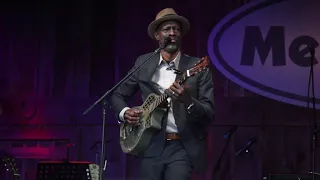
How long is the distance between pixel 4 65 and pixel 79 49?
107 cm

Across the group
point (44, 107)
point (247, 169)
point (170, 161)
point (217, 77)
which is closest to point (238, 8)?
point (217, 77)

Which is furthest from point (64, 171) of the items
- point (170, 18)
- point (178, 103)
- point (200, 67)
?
point (200, 67)

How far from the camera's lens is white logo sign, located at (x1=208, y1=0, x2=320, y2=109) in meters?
7.02

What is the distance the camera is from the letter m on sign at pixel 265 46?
7.08m

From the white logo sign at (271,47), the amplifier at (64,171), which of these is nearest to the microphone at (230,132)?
the white logo sign at (271,47)

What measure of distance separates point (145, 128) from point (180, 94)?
58cm

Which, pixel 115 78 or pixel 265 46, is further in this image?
pixel 115 78

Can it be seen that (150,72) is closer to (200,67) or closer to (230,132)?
(200,67)

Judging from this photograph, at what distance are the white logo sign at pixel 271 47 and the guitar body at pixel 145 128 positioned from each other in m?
2.62

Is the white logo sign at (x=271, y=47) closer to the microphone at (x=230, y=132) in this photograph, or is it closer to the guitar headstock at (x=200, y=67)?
the microphone at (x=230, y=132)

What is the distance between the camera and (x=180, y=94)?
13.6 ft

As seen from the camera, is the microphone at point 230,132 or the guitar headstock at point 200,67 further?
the microphone at point 230,132

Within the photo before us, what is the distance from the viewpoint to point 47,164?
19.8 feet

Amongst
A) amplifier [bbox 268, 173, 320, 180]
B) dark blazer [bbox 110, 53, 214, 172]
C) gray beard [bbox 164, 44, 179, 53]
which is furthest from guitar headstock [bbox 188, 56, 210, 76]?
amplifier [bbox 268, 173, 320, 180]
